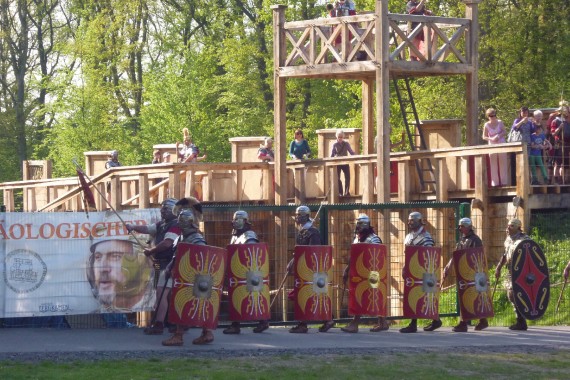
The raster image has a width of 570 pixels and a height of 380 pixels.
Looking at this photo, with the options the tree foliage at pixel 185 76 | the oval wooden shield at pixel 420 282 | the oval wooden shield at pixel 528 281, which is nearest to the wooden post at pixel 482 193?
the oval wooden shield at pixel 528 281

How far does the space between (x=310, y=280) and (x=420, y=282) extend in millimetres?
1491

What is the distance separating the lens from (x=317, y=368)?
14883 mm

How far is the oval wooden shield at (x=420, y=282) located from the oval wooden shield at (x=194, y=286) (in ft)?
9.53

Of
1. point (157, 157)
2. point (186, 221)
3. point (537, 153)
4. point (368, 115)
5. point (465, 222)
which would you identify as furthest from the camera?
point (157, 157)

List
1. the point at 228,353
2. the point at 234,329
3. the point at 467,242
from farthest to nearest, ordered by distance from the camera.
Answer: the point at 467,242 → the point at 234,329 → the point at 228,353

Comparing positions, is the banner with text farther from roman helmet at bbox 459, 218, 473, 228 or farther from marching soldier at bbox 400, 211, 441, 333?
roman helmet at bbox 459, 218, 473, 228

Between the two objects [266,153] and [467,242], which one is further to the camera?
[266,153]

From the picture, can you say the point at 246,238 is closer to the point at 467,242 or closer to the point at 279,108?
the point at 467,242

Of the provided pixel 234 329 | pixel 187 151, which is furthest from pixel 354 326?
pixel 187 151

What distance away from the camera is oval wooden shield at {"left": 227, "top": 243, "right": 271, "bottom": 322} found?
17453mm

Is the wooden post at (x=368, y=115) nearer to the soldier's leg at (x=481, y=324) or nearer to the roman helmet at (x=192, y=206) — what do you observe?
the soldier's leg at (x=481, y=324)

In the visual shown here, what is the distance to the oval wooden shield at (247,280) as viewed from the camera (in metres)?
17.5

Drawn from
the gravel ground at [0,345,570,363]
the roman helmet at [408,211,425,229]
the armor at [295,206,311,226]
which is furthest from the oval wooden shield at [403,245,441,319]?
the gravel ground at [0,345,570,363]

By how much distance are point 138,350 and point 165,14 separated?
39158 millimetres
